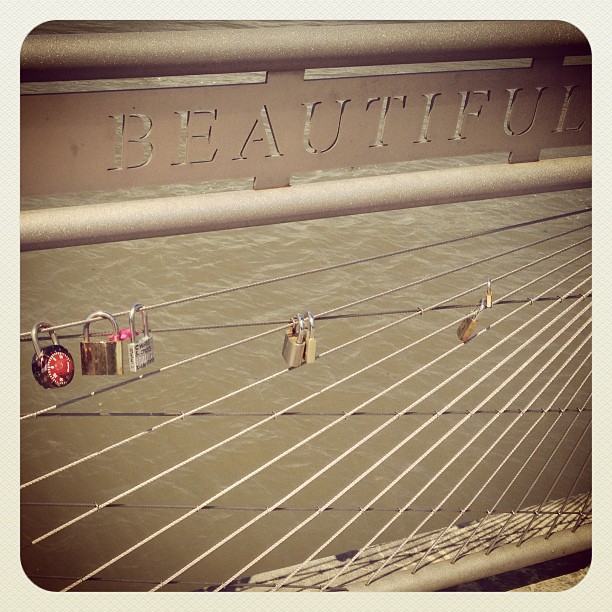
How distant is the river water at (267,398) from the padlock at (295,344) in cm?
222

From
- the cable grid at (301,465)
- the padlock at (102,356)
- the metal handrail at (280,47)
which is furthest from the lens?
the cable grid at (301,465)

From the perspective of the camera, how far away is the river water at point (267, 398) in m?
6.52

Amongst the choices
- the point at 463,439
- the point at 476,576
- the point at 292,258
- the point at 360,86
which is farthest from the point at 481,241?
the point at 360,86

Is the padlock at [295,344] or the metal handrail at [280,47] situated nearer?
the metal handrail at [280,47]

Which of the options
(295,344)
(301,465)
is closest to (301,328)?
(295,344)

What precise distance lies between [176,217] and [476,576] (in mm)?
2242

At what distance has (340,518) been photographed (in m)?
6.65

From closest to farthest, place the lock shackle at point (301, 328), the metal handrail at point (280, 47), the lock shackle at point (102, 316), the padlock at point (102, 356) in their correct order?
1. the metal handrail at point (280, 47)
2. the lock shackle at point (102, 316)
3. the padlock at point (102, 356)
4. the lock shackle at point (301, 328)

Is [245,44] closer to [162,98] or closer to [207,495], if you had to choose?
[162,98]

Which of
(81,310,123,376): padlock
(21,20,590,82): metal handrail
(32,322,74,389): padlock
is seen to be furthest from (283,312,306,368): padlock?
(21,20,590,82): metal handrail

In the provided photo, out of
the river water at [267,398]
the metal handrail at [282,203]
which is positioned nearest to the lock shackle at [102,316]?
the metal handrail at [282,203]

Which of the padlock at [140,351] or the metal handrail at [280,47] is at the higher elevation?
the metal handrail at [280,47]

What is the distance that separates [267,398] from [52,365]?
18.8ft

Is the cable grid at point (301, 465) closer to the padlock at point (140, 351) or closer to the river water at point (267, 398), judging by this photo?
the river water at point (267, 398)
